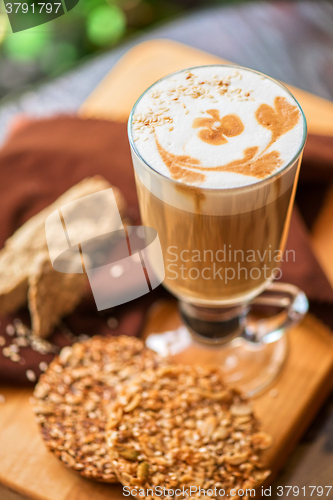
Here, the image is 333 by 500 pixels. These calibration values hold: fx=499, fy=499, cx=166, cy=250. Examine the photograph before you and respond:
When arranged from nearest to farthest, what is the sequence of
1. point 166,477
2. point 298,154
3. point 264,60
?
point 298,154
point 166,477
point 264,60

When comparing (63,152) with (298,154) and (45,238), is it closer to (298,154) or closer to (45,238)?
(45,238)

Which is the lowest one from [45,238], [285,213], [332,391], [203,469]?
[332,391]

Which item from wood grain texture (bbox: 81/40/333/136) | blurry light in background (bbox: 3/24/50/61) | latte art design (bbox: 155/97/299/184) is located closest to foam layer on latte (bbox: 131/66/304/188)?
latte art design (bbox: 155/97/299/184)

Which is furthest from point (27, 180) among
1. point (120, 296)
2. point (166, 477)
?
point (166, 477)

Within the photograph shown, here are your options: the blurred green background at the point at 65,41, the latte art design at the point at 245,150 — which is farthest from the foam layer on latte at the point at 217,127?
the blurred green background at the point at 65,41

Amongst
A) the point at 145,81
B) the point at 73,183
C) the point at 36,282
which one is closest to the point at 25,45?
the point at 145,81

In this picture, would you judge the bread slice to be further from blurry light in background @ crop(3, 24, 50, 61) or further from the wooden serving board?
blurry light in background @ crop(3, 24, 50, 61)

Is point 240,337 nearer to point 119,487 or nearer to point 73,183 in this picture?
point 119,487
